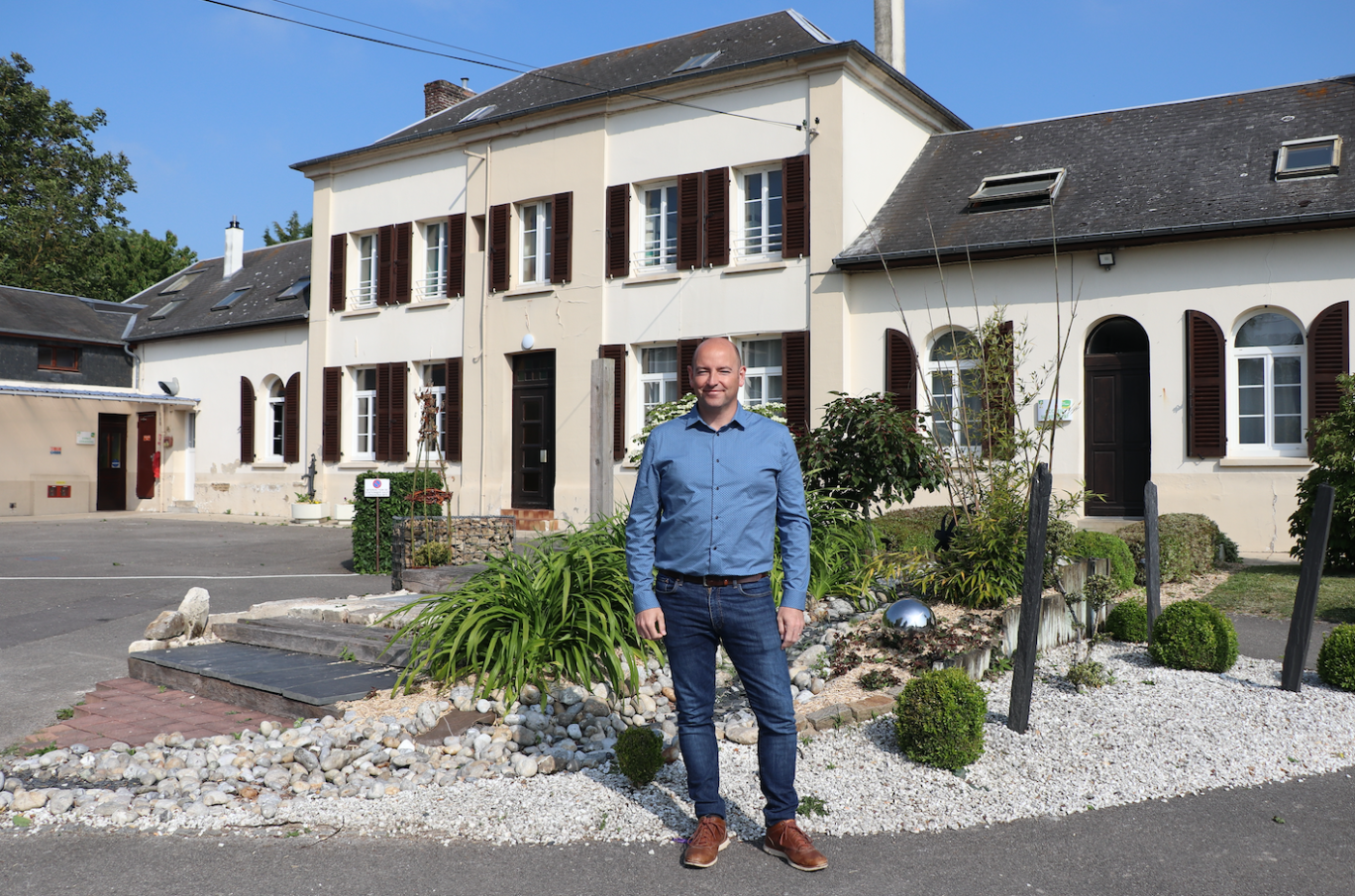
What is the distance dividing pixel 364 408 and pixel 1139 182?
14.1 m

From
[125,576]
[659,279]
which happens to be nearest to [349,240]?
[659,279]

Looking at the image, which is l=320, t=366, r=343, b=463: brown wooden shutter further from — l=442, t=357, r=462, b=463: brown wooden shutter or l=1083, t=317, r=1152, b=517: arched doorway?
l=1083, t=317, r=1152, b=517: arched doorway

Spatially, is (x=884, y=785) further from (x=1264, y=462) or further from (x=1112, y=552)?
(x=1264, y=462)

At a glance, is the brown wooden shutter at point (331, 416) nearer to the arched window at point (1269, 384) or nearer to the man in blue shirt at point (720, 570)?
the arched window at point (1269, 384)

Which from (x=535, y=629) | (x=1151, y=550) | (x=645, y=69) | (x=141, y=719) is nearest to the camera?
(x=141, y=719)

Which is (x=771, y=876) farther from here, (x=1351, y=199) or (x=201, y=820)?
(x=1351, y=199)

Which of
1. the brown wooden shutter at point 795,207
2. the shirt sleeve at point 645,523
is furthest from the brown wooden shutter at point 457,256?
the shirt sleeve at point 645,523

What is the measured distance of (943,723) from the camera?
4441 mm

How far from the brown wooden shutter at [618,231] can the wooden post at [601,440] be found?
7463 mm

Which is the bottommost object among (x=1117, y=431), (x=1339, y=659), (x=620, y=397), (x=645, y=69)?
(x=1339, y=659)

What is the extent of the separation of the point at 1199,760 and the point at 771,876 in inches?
88.4

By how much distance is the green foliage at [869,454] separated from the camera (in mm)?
8070

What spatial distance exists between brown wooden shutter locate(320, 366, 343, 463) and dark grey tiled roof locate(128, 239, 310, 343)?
5.06ft

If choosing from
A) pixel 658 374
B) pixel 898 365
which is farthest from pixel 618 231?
pixel 898 365
